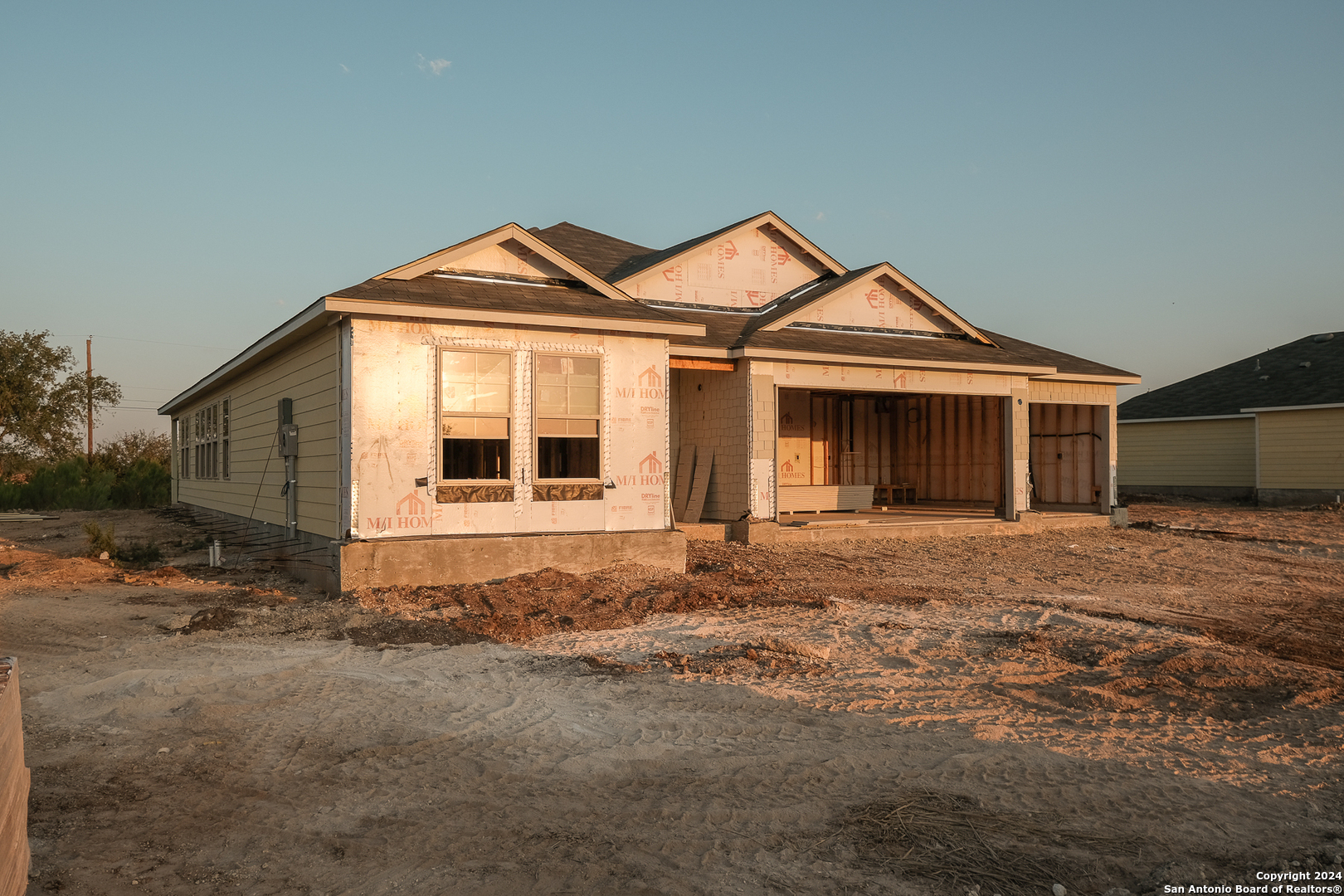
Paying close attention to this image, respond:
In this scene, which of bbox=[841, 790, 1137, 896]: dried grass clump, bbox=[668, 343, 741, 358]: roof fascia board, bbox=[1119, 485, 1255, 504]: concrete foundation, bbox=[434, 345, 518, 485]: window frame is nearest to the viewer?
bbox=[841, 790, 1137, 896]: dried grass clump

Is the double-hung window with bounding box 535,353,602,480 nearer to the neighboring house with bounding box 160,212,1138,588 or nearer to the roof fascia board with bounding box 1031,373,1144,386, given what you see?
the neighboring house with bounding box 160,212,1138,588

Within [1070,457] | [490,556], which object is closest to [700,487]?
[490,556]

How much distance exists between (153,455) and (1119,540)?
123ft

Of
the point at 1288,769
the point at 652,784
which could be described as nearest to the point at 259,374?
the point at 652,784

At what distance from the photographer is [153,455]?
129 ft

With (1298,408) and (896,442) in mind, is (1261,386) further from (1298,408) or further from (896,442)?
(896,442)

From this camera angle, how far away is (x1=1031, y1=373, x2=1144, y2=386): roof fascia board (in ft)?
65.8

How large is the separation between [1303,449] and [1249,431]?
79.7 inches

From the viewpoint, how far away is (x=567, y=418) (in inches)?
460

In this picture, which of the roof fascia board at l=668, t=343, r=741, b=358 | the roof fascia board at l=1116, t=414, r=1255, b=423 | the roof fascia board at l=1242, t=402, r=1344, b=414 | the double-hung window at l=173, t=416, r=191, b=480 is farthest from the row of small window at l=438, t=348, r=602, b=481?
the roof fascia board at l=1116, t=414, r=1255, b=423

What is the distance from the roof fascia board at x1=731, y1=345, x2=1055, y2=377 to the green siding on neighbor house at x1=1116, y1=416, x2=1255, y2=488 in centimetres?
1498

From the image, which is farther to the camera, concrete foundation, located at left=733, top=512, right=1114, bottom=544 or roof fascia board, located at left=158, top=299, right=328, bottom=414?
concrete foundation, located at left=733, top=512, right=1114, bottom=544

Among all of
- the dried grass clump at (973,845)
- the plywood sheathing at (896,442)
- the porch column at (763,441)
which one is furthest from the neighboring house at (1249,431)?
the dried grass clump at (973,845)

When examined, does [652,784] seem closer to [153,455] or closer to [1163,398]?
[1163,398]
